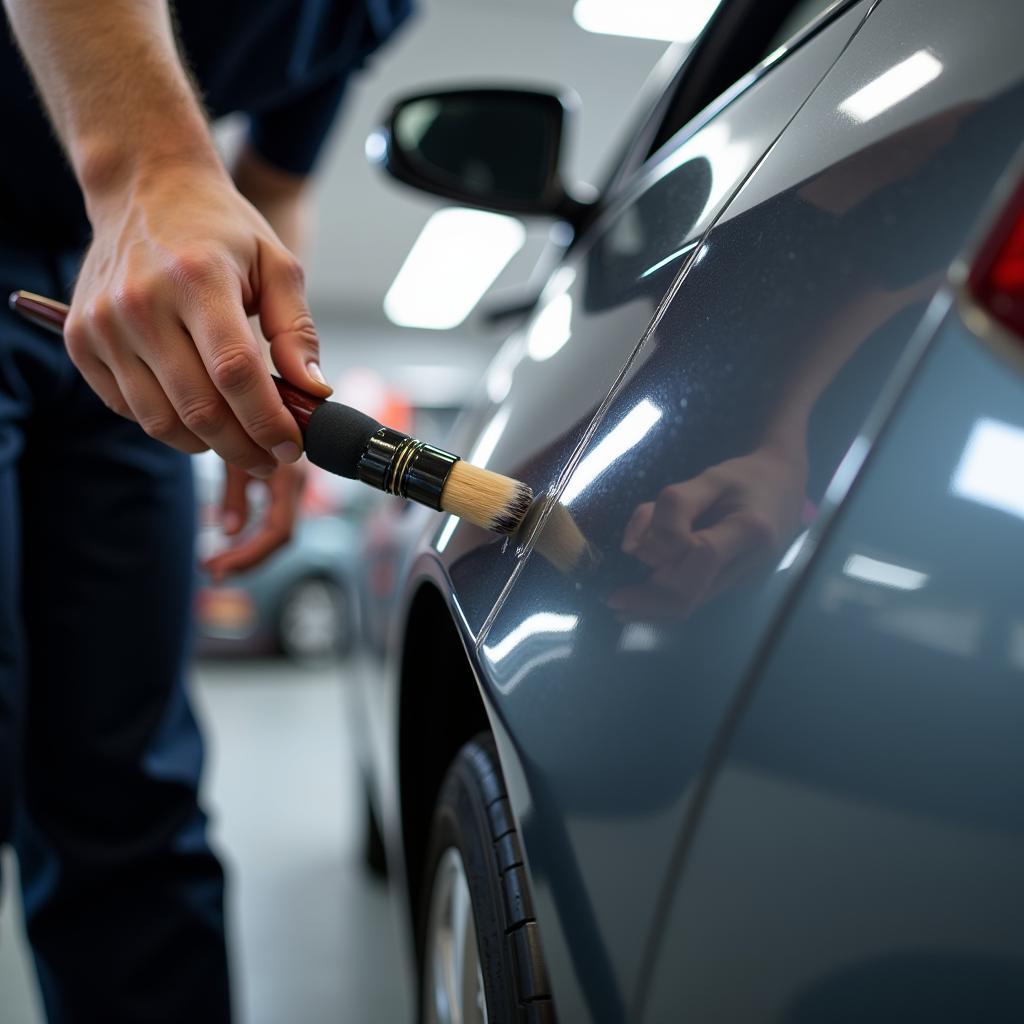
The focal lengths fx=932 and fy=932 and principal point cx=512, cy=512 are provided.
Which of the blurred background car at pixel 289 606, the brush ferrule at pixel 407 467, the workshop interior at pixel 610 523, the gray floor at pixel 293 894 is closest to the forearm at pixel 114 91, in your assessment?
the workshop interior at pixel 610 523

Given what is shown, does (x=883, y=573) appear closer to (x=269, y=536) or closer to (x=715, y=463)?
(x=715, y=463)

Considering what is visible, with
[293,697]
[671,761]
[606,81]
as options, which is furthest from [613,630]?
[606,81]

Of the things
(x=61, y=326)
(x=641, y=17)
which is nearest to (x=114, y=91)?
(x=61, y=326)

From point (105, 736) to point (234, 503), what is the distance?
33 cm

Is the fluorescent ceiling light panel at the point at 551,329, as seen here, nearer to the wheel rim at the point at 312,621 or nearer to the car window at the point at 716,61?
the car window at the point at 716,61

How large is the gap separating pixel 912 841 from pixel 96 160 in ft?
1.96

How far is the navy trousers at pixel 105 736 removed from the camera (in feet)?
3.10

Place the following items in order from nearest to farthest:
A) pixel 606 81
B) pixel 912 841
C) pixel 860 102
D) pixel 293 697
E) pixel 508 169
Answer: pixel 912 841 < pixel 860 102 < pixel 508 169 < pixel 293 697 < pixel 606 81

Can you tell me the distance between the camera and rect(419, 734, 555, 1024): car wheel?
1.52 feet

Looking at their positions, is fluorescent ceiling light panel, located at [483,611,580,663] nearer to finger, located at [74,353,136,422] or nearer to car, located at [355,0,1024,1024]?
car, located at [355,0,1024,1024]

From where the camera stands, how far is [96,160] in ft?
1.96

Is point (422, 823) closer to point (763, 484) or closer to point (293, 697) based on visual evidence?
point (763, 484)

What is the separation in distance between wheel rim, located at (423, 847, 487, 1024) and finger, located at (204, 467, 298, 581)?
1.94 ft

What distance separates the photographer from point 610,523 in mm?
422
